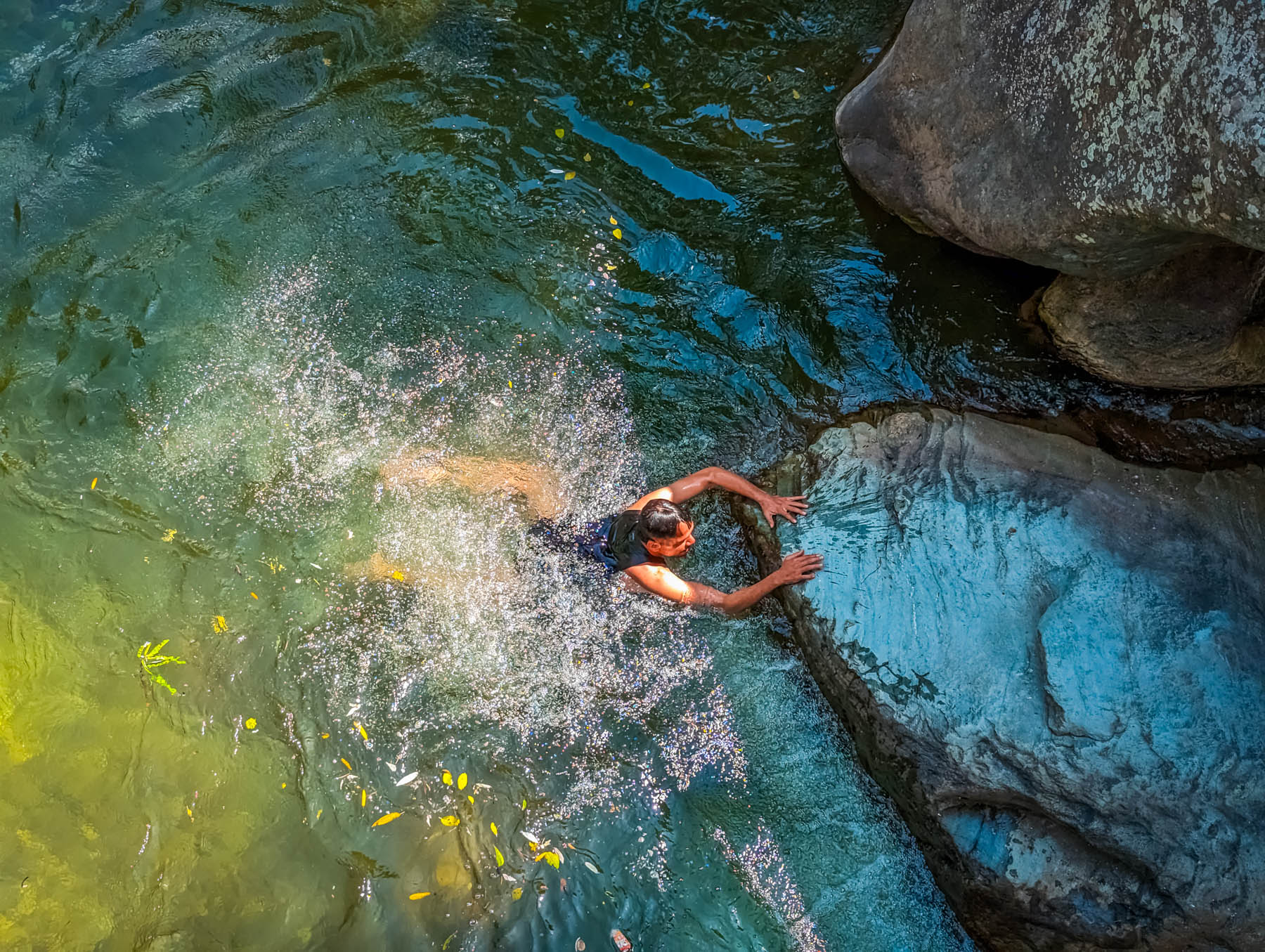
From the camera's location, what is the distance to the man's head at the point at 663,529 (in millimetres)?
5488

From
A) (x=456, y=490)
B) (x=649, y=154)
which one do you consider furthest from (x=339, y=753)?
(x=649, y=154)

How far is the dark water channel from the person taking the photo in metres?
5.45

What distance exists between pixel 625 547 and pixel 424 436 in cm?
188

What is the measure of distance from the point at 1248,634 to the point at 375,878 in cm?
553

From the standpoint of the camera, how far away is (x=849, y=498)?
19.5 ft

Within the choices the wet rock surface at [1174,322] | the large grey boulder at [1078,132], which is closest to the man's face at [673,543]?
the large grey boulder at [1078,132]

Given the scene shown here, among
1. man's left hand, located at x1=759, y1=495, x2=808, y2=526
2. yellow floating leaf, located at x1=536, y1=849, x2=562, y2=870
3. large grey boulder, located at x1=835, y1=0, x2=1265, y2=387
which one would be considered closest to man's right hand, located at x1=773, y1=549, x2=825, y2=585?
man's left hand, located at x1=759, y1=495, x2=808, y2=526

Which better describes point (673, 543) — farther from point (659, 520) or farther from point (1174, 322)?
point (1174, 322)

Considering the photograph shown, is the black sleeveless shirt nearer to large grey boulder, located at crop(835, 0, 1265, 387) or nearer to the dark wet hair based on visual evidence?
the dark wet hair

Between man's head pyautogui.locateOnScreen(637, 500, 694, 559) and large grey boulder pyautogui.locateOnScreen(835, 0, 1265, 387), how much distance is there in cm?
288

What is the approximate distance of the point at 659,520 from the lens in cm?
548

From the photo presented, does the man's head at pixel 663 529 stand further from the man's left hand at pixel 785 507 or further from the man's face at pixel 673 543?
the man's left hand at pixel 785 507

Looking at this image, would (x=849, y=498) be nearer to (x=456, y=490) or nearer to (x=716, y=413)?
(x=716, y=413)

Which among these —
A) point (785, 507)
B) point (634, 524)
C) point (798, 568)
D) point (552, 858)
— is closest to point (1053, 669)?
point (798, 568)
